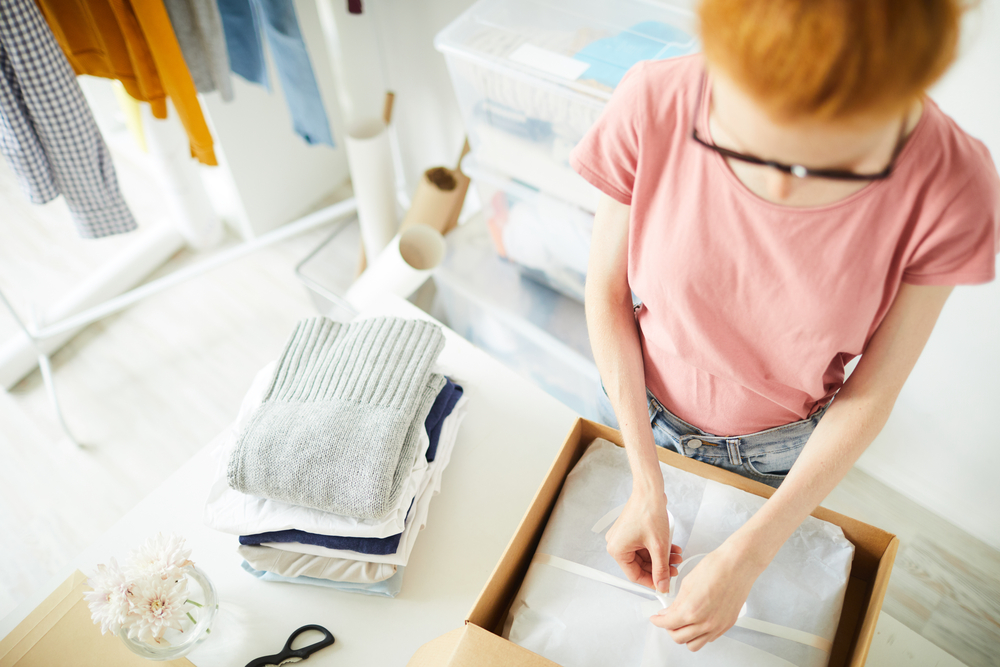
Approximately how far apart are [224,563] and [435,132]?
5.20ft

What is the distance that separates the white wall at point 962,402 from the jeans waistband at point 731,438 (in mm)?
608

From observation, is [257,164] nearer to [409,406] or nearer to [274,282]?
[274,282]

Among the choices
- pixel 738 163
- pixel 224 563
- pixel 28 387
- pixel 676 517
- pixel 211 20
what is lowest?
pixel 28 387

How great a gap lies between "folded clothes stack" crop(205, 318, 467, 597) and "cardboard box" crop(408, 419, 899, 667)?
6.5 inches

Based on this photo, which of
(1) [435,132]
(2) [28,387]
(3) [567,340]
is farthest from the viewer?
(1) [435,132]

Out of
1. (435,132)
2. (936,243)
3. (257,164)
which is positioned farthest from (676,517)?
(257,164)

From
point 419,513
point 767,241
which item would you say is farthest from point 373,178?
point 767,241

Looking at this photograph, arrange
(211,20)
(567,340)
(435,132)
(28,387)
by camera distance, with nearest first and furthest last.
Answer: (211,20) < (567,340) < (28,387) < (435,132)

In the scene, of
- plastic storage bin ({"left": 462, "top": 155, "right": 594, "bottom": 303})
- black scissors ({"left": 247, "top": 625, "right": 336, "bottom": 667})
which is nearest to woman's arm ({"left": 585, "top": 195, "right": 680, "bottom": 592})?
black scissors ({"left": 247, "top": 625, "right": 336, "bottom": 667})

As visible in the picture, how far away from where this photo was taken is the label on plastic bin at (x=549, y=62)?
3.63 ft

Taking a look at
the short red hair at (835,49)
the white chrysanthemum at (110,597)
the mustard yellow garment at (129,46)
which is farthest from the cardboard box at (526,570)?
the mustard yellow garment at (129,46)

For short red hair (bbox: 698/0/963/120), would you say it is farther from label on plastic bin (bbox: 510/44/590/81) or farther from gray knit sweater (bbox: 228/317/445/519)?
label on plastic bin (bbox: 510/44/590/81)

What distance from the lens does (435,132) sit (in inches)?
81.2

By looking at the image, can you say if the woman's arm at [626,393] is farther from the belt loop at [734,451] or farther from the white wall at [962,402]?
the white wall at [962,402]
